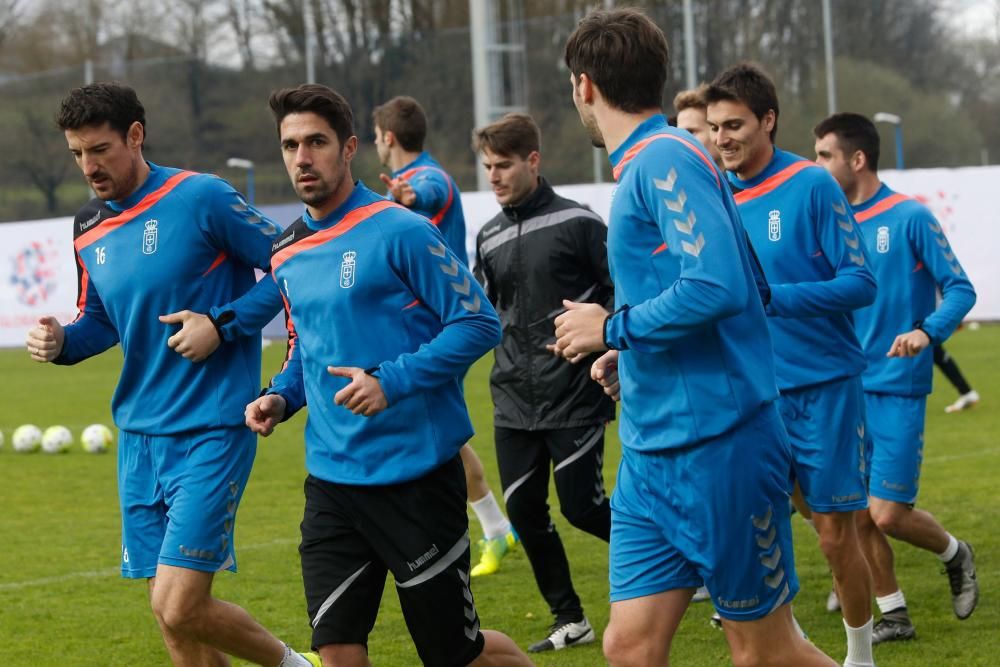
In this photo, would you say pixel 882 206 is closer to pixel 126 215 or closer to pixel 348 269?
pixel 348 269

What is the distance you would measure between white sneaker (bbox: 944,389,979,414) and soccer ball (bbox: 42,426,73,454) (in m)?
8.43

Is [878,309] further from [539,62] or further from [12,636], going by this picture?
[539,62]

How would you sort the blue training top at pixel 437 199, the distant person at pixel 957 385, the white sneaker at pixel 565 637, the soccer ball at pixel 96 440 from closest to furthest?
the white sneaker at pixel 565 637, the blue training top at pixel 437 199, the soccer ball at pixel 96 440, the distant person at pixel 957 385

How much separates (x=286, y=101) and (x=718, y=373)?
1701 millimetres

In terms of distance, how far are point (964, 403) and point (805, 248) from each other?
9474mm

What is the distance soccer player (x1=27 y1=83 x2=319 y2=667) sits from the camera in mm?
4945

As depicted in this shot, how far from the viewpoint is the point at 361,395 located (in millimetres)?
4246

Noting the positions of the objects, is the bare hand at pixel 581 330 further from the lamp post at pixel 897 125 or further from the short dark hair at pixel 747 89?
the lamp post at pixel 897 125

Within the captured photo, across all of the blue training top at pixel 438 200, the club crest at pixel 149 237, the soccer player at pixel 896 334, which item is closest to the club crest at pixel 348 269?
the club crest at pixel 149 237

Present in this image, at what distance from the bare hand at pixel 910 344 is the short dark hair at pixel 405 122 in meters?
3.23

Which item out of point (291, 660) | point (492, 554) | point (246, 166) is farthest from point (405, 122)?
point (246, 166)

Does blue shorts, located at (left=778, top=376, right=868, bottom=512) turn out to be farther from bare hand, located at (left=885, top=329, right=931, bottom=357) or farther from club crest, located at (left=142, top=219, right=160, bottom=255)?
club crest, located at (left=142, top=219, right=160, bottom=255)

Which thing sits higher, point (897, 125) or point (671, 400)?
point (671, 400)

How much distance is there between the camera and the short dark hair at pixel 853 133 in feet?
22.2
